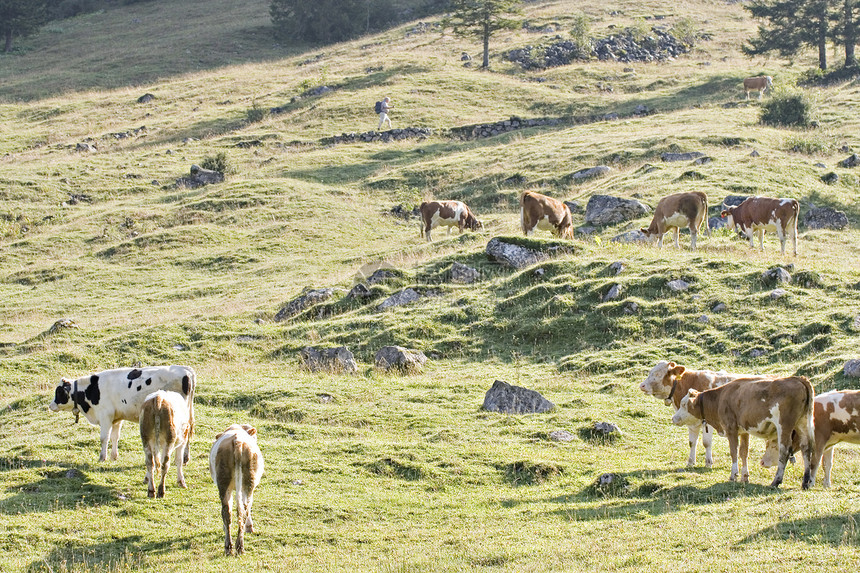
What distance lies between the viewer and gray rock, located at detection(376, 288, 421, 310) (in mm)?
26906

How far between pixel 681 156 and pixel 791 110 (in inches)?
412

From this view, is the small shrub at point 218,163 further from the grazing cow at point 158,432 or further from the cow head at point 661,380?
the grazing cow at point 158,432

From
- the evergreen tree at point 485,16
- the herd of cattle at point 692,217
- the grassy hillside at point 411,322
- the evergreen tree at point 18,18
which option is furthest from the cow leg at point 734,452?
the evergreen tree at point 18,18

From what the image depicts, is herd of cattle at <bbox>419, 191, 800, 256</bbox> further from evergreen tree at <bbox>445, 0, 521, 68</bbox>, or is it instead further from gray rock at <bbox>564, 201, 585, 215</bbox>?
evergreen tree at <bbox>445, 0, 521, 68</bbox>

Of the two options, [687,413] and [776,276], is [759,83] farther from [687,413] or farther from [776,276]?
[687,413]

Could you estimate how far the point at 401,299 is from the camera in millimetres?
27109

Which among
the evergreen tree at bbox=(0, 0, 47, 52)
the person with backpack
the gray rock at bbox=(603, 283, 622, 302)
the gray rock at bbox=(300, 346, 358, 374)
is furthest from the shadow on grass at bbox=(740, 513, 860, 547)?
the evergreen tree at bbox=(0, 0, 47, 52)

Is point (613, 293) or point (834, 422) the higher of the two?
point (834, 422)

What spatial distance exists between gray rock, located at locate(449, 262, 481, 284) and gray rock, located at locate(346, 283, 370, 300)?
8.81 ft

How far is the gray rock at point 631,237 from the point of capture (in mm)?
30875

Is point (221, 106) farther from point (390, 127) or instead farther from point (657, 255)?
point (657, 255)

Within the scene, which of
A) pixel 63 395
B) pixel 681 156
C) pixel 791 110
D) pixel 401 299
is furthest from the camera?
pixel 791 110

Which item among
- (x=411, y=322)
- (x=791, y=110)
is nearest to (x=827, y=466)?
(x=411, y=322)

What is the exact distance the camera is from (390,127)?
55844 mm
